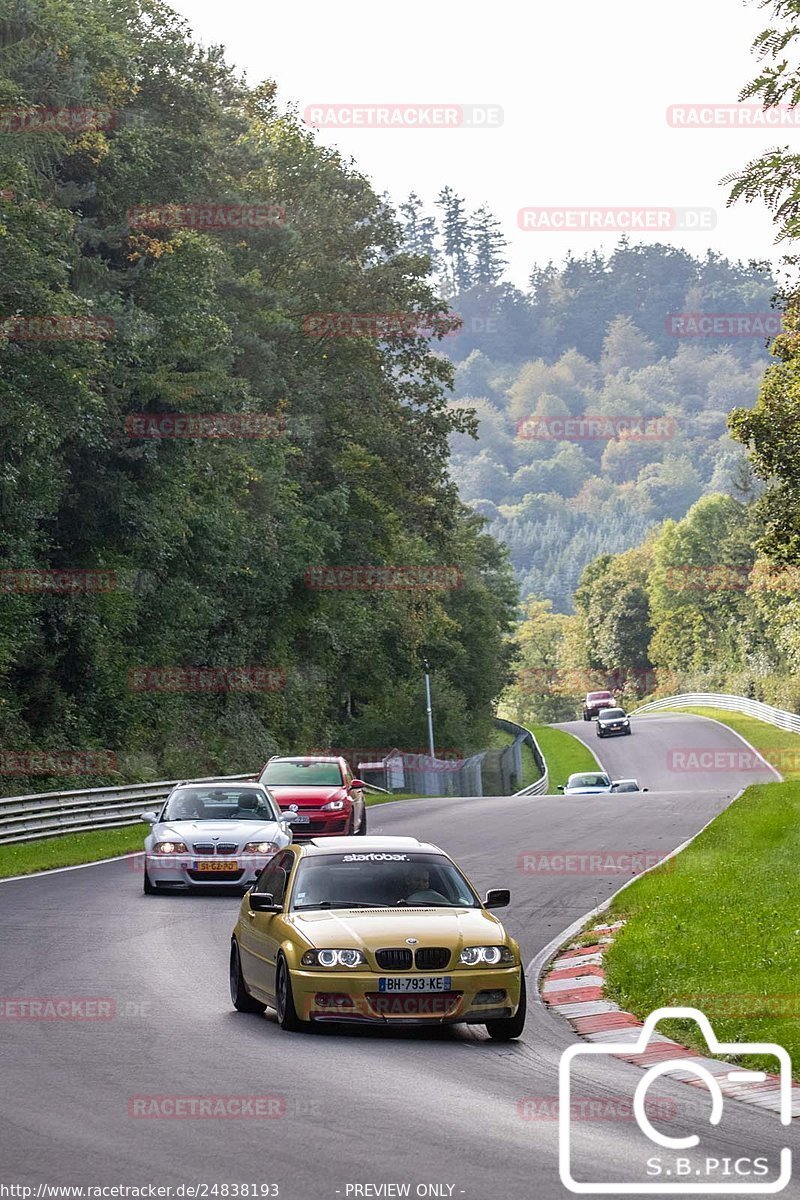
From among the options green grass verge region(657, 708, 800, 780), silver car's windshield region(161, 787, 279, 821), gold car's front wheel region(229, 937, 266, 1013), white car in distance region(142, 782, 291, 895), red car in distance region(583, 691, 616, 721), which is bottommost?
Result: red car in distance region(583, 691, 616, 721)

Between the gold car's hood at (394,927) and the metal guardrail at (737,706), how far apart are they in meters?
76.4

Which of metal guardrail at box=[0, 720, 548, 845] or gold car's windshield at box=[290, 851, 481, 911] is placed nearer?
gold car's windshield at box=[290, 851, 481, 911]

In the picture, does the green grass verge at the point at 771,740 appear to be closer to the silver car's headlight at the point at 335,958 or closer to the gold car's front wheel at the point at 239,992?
the gold car's front wheel at the point at 239,992

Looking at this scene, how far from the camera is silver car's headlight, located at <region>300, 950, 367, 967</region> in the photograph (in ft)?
37.5

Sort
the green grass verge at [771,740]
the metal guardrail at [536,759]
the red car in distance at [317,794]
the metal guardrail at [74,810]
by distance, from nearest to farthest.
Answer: the red car in distance at [317,794] < the metal guardrail at [74,810] < the metal guardrail at [536,759] < the green grass verge at [771,740]

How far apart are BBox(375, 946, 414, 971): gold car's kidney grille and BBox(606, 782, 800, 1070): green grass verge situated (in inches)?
74.9

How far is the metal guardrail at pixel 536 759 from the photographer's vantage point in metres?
72.1

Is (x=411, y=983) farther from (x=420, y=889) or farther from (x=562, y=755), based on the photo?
(x=562, y=755)

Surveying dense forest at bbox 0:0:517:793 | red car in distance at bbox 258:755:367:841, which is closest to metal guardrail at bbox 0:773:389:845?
red car in distance at bbox 258:755:367:841

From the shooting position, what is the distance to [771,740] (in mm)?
84000

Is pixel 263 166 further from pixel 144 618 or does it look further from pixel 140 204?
pixel 144 618

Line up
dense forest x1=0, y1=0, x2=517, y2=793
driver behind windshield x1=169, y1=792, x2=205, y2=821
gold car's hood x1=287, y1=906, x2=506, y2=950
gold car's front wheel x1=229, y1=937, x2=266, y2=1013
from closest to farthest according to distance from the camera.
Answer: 1. gold car's hood x1=287, y1=906, x2=506, y2=950
2. gold car's front wheel x1=229, y1=937, x2=266, y2=1013
3. driver behind windshield x1=169, y1=792, x2=205, y2=821
4. dense forest x1=0, y1=0, x2=517, y2=793

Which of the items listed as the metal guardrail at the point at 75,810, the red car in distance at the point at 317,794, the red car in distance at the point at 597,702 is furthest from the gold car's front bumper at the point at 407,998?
the red car in distance at the point at 597,702

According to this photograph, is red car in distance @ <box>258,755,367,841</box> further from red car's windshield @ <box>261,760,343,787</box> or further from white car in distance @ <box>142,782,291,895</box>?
white car in distance @ <box>142,782,291,895</box>
